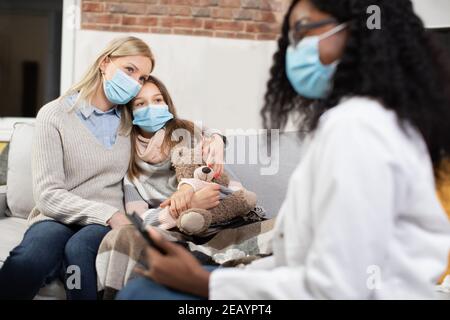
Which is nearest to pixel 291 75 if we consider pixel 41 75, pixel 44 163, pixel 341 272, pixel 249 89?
pixel 341 272

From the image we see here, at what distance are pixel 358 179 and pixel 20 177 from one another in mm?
2189

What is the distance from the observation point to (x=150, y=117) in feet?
7.70

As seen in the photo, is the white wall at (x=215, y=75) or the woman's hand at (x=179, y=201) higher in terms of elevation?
the white wall at (x=215, y=75)

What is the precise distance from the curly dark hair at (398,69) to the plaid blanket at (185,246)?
74 centimetres

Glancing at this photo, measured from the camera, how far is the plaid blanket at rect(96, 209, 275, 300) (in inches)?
72.5

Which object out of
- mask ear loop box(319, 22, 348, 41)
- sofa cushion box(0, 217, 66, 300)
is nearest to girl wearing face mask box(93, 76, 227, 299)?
sofa cushion box(0, 217, 66, 300)

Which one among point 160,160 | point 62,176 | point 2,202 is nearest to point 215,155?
point 160,160

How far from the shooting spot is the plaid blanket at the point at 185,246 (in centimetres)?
184

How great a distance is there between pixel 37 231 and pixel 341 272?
1.45m

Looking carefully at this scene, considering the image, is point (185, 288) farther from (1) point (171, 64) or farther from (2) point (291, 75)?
(1) point (171, 64)

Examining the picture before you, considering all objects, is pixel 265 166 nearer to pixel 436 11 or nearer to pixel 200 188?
pixel 200 188

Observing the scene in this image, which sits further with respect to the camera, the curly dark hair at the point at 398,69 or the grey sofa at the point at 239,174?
the grey sofa at the point at 239,174

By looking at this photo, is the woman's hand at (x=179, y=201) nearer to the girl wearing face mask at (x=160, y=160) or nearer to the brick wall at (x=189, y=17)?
the girl wearing face mask at (x=160, y=160)

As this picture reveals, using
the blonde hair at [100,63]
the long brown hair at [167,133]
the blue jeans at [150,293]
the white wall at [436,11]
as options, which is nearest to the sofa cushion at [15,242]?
the long brown hair at [167,133]
